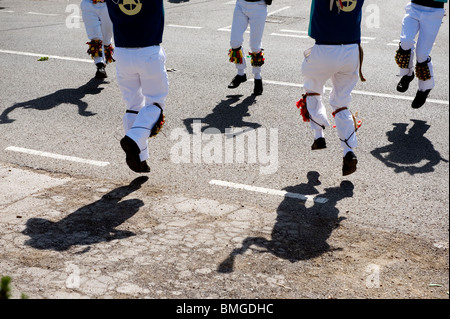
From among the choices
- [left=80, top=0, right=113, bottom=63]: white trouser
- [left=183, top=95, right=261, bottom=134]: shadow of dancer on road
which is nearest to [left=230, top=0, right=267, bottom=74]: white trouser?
[left=183, top=95, right=261, bottom=134]: shadow of dancer on road

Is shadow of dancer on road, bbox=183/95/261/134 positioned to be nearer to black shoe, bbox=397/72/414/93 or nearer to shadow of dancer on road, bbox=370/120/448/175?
shadow of dancer on road, bbox=370/120/448/175

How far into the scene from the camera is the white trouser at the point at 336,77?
20.9ft

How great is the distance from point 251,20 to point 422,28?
7.58 ft

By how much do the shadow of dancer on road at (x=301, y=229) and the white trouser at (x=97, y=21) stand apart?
5.11m

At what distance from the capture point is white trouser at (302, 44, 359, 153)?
637 centimetres

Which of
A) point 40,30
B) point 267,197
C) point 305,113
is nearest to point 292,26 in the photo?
point 40,30

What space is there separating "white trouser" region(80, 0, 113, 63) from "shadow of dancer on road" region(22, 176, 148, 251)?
15.8 feet

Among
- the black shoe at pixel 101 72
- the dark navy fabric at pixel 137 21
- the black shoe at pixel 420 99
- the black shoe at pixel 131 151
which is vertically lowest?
the black shoe at pixel 101 72

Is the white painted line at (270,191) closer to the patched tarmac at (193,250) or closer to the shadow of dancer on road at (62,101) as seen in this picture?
the patched tarmac at (193,250)

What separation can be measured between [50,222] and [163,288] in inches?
58.9

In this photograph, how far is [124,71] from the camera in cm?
642

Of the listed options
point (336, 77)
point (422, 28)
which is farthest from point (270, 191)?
point (422, 28)

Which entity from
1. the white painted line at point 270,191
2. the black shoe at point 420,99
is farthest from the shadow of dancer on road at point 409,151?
the white painted line at point 270,191
